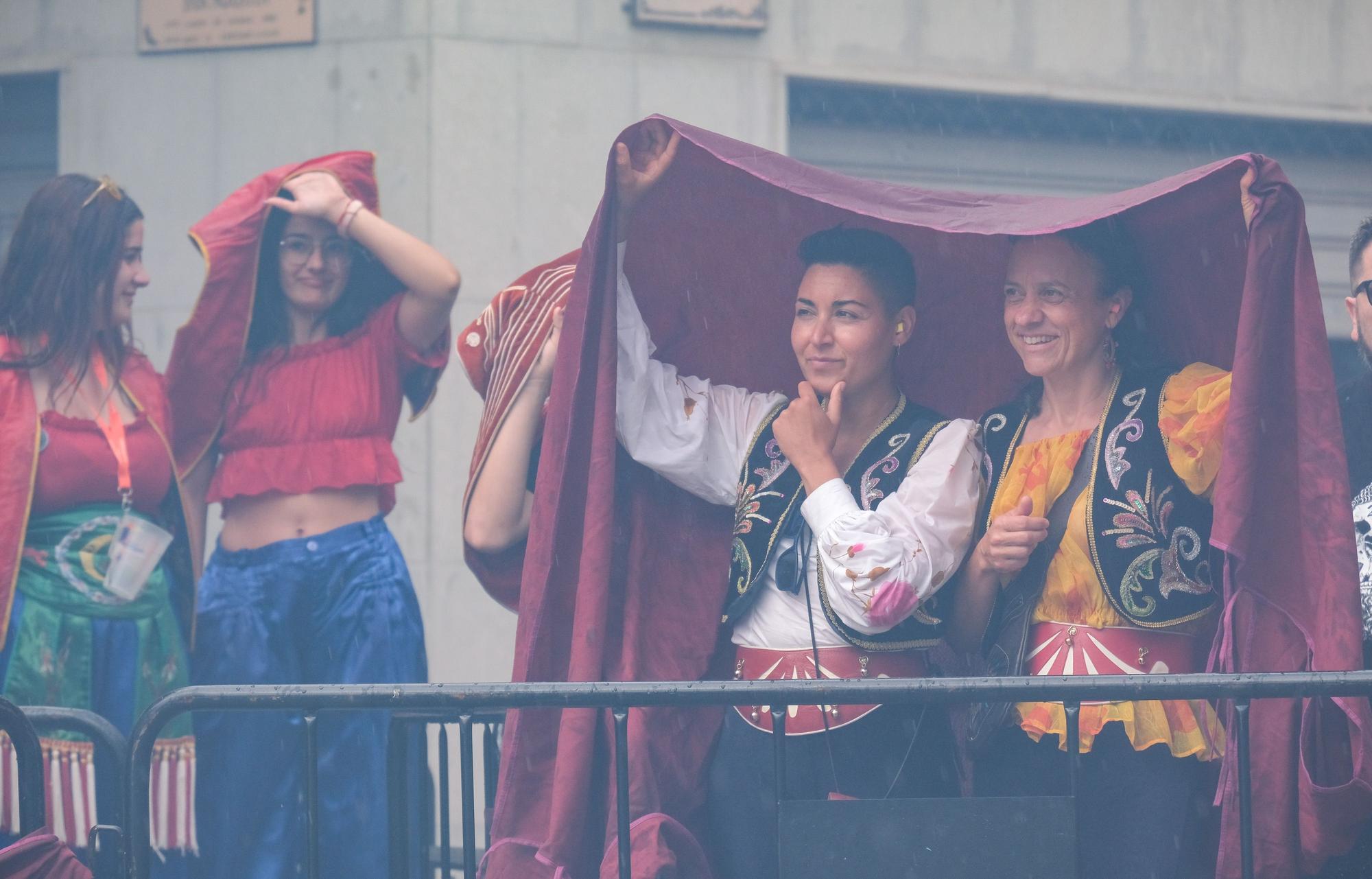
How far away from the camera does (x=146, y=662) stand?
3975 mm

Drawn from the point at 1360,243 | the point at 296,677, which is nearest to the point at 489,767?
the point at 296,677

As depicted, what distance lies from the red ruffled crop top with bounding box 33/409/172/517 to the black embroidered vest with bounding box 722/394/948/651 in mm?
1803

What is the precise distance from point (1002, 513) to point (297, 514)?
6.89ft

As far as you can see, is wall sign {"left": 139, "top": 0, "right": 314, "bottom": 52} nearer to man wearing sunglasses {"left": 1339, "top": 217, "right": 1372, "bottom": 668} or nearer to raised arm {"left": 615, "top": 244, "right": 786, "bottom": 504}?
raised arm {"left": 615, "top": 244, "right": 786, "bottom": 504}

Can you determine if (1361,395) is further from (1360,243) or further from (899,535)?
(899,535)

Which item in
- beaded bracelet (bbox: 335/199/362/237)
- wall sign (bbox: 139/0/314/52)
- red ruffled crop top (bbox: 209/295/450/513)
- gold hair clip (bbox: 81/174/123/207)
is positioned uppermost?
wall sign (bbox: 139/0/314/52)

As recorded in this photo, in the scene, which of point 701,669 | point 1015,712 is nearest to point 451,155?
point 701,669

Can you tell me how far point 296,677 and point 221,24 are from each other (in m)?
3.45

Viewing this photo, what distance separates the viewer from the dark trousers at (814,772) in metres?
2.87

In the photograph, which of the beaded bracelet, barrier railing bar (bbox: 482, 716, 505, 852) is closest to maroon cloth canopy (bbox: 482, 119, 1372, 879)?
barrier railing bar (bbox: 482, 716, 505, 852)

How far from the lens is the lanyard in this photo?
398 centimetres

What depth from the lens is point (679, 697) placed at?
2.46m

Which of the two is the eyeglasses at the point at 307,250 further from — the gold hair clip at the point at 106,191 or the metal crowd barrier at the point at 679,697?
the metal crowd barrier at the point at 679,697

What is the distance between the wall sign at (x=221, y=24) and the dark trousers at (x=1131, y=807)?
4.82m
